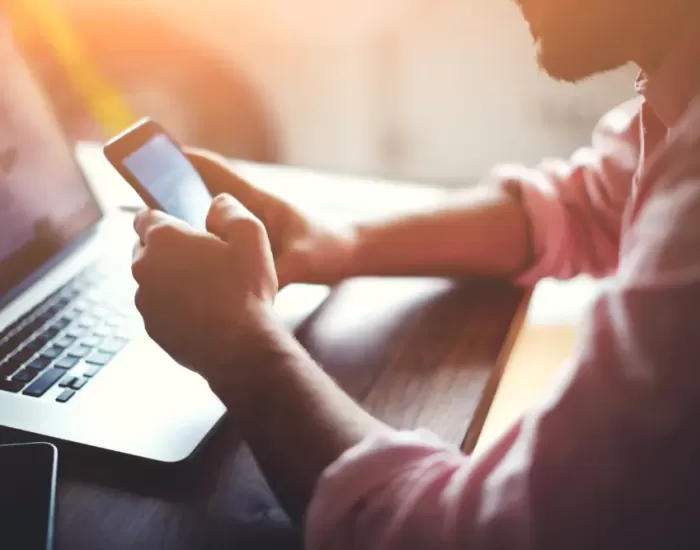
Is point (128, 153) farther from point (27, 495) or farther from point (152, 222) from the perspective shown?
point (27, 495)

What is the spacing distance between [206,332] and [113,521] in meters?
0.13

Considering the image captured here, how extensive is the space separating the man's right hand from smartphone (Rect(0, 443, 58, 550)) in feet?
0.88

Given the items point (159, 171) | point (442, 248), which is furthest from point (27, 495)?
point (442, 248)

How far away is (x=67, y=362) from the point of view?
572 mm

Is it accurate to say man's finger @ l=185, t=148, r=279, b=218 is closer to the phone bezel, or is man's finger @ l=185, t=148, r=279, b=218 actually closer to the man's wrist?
the phone bezel

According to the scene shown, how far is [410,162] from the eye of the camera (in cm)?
104

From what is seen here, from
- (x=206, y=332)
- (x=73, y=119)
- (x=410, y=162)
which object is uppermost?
(x=73, y=119)

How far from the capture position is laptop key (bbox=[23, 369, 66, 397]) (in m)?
0.54

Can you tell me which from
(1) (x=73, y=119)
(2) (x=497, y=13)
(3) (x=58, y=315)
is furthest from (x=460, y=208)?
(1) (x=73, y=119)

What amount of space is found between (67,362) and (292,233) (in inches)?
9.1

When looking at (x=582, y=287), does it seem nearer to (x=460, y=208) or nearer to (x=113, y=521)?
(x=460, y=208)

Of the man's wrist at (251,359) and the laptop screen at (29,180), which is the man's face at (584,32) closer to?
the man's wrist at (251,359)


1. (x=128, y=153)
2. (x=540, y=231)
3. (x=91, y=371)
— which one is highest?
(x=128, y=153)

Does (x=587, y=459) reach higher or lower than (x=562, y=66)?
lower
